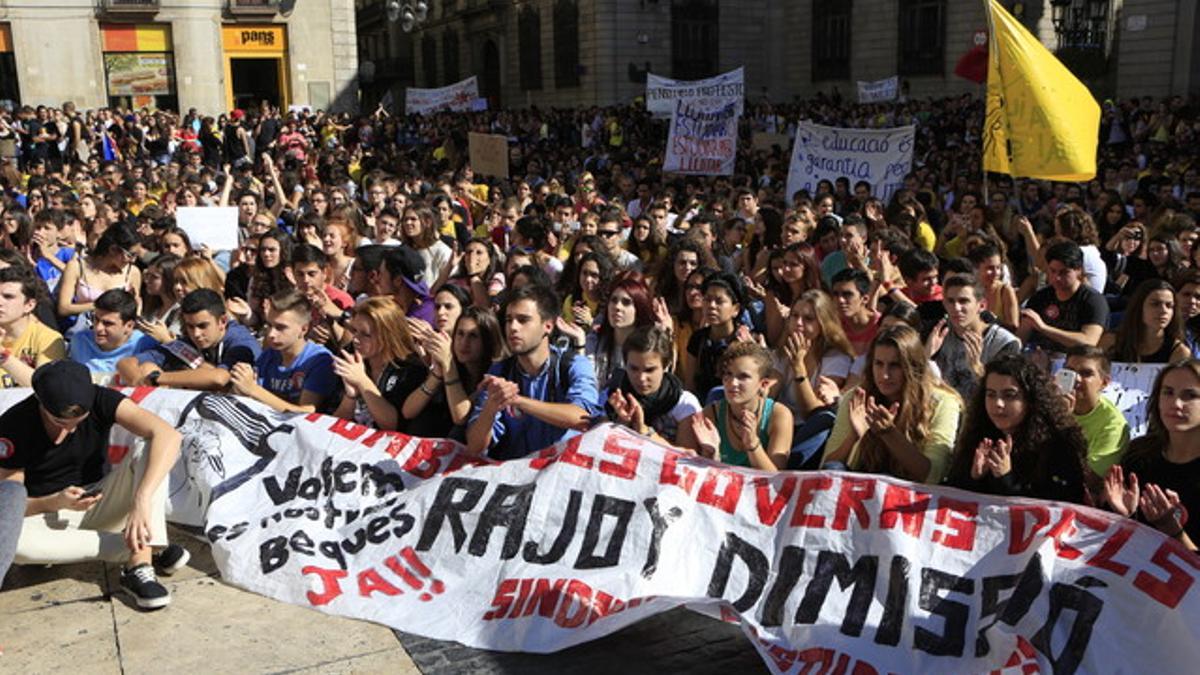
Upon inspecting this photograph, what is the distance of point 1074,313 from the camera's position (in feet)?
22.1

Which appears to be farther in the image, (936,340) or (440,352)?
(936,340)

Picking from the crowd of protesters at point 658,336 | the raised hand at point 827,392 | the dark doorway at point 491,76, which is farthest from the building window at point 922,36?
the raised hand at point 827,392

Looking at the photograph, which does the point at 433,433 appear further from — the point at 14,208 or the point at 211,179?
the point at 211,179

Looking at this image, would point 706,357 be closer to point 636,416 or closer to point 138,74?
point 636,416

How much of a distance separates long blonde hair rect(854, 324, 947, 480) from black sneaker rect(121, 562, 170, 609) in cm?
302

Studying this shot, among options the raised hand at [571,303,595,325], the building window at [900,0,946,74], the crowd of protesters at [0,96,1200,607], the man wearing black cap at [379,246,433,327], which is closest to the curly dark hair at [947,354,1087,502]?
the crowd of protesters at [0,96,1200,607]

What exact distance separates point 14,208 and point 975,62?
14614 mm

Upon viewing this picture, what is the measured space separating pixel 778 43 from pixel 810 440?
37535mm

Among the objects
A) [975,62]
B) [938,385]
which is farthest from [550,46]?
[938,385]

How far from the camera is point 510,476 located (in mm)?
4938

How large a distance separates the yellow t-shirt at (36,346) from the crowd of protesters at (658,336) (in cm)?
2

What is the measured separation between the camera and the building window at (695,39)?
133 feet

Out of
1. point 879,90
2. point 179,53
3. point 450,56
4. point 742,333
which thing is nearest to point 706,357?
point 742,333

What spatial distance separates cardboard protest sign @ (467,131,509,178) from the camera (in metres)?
16.2
